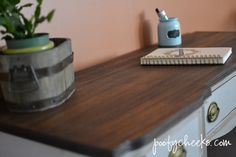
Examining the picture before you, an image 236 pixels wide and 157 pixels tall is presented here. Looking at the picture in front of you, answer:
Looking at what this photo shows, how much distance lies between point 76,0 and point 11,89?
485mm

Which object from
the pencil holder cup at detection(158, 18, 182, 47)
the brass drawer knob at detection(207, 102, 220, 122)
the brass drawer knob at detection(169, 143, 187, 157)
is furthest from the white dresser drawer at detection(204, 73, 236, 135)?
the pencil holder cup at detection(158, 18, 182, 47)

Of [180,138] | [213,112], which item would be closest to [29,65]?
[180,138]

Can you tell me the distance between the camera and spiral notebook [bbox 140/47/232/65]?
0.99 meters

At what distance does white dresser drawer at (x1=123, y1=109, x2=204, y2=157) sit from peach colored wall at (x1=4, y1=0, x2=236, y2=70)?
0.47 meters

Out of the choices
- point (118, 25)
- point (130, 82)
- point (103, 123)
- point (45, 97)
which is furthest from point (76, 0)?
point (103, 123)

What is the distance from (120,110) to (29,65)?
0.21 meters

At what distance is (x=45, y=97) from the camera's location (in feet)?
Result: 2.37

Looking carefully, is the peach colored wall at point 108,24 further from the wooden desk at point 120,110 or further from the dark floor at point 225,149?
the dark floor at point 225,149

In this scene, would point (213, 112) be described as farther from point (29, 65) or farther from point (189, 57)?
point (29, 65)

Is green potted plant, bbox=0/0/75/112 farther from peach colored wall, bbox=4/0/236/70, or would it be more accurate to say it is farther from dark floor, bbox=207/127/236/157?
dark floor, bbox=207/127/236/157

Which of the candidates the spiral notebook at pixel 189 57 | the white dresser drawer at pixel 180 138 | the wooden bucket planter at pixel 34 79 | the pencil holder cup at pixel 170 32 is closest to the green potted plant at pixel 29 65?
the wooden bucket planter at pixel 34 79

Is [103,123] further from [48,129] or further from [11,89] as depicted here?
[11,89]

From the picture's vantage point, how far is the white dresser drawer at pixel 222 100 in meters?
0.88

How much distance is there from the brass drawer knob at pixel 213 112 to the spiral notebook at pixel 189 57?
0.14m
